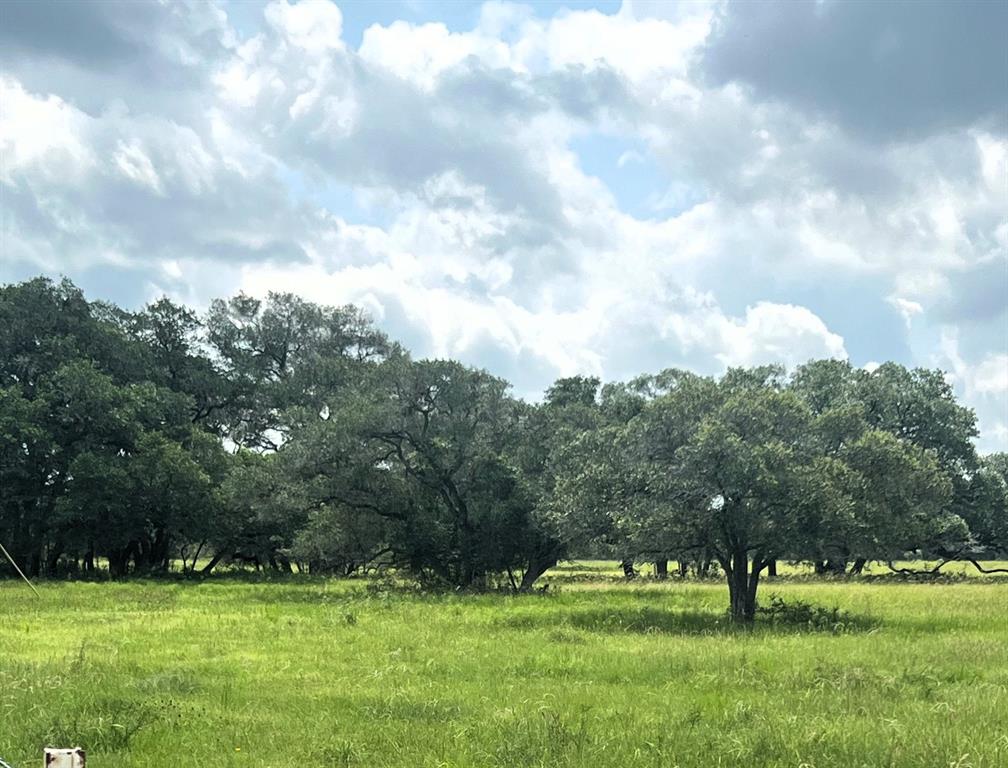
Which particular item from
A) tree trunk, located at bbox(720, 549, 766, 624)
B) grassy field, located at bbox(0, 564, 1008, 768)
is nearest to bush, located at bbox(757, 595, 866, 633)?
grassy field, located at bbox(0, 564, 1008, 768)

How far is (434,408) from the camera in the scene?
3638 centimetres

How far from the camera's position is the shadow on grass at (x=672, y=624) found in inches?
811

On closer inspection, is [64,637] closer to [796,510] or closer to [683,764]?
[683,764]

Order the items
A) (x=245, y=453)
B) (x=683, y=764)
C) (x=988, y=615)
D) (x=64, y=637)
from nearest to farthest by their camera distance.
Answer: (x=683, y=764) < (x=64, y=637) < (x=988, y=615) < (x=245, y=453)

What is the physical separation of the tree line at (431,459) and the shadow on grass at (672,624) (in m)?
1.54

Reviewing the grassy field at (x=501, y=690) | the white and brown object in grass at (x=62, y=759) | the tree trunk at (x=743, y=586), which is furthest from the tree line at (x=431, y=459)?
the white and brown object in grass at (x=62, y=759)

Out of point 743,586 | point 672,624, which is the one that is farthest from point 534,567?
point 672,624

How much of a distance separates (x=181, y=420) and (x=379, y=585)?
63.3 feet

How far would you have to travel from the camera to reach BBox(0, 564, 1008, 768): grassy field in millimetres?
9289

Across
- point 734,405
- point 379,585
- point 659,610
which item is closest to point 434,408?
point 379,585

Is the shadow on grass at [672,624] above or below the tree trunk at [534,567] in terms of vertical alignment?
below

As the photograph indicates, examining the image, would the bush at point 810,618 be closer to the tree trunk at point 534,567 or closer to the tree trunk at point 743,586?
the tree trunk at point 743,586

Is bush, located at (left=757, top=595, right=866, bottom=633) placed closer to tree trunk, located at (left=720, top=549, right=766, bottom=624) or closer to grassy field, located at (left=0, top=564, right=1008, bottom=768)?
grassy field, located at (left=0, top=564, right=1008, bottom=768)

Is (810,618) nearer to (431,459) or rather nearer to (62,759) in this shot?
(431,459)
